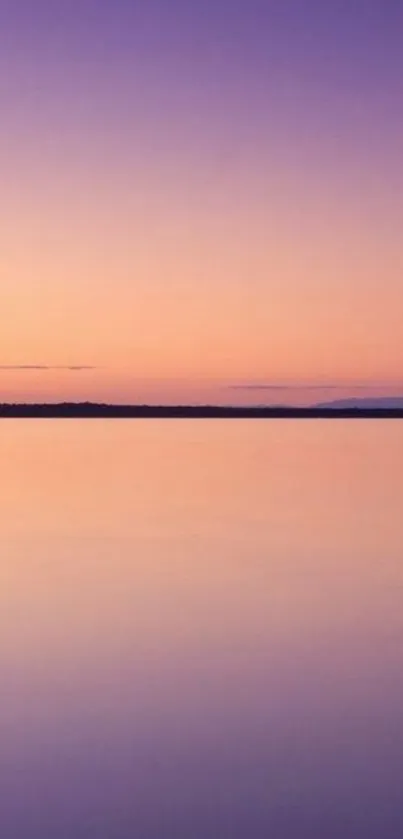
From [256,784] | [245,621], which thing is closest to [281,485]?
[245,621]

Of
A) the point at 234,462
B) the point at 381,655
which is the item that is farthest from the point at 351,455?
the point at 381,655

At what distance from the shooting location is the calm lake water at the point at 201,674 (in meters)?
4.59

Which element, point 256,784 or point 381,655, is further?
point 381,655

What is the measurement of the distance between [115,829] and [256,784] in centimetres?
64

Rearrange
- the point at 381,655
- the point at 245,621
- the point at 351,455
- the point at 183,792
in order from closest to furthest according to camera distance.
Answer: the point at 183,792
the point at 381,655
the point at 245,621
the point at 351,455

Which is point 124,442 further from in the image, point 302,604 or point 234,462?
point 302,604

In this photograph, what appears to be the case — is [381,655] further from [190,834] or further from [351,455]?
[351,455]

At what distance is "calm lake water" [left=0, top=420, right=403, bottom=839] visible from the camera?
181 inches

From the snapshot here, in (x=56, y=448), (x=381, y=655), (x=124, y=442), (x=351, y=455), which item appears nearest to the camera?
(x=381, y=655)

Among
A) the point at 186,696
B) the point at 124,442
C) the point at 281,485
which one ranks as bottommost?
the point at 124,442

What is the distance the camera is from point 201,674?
20.8 feet

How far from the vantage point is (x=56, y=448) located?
31.2 m

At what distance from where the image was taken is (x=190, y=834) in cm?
429

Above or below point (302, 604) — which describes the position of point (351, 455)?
below
